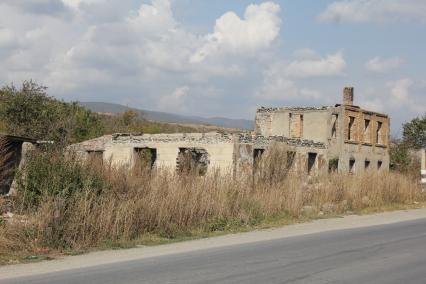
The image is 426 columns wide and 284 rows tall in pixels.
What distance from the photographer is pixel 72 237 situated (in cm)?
1137

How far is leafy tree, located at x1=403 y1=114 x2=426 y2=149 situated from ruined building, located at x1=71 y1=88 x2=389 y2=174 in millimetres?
12765

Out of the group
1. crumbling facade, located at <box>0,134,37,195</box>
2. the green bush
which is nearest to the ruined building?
crumbling facade, located at <box>0,134,37,195</box>

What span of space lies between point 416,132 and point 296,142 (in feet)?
99.7

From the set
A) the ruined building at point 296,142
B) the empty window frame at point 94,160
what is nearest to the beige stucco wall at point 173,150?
the ruined building at point 296,142

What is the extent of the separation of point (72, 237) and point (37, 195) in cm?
149

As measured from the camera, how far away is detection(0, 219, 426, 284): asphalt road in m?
8.20

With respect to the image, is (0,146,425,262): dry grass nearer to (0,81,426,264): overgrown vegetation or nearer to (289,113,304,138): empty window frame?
(0,81,426,264): overgrown vegetation

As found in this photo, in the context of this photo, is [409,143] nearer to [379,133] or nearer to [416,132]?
[416,132]

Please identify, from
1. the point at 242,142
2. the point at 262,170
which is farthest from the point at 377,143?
the point at 262,170

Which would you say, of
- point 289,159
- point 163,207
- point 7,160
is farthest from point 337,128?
point 163,207

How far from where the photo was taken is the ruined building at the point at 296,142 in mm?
32531

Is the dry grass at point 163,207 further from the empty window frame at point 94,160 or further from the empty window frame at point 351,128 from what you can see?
the empty window frame at point 351,128

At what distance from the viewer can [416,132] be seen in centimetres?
6216

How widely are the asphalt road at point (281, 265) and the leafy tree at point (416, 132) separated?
5212cm
